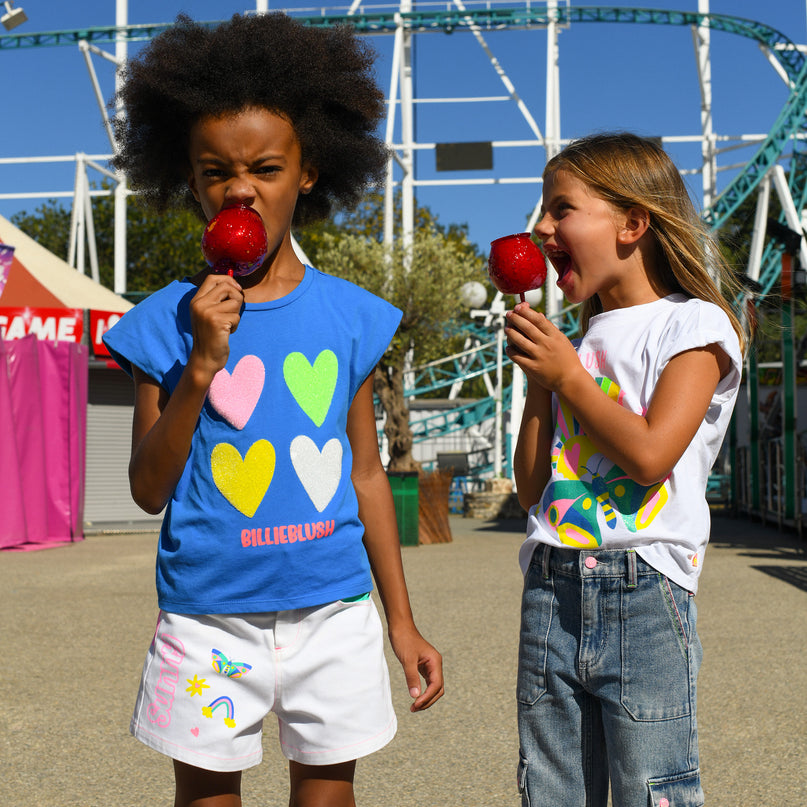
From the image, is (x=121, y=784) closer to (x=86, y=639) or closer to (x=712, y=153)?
(x=86, y=639)

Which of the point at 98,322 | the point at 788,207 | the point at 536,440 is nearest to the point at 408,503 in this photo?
→ the point at 98,322

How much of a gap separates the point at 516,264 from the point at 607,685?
867 millimetres

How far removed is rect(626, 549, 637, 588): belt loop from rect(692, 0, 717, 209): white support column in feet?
104

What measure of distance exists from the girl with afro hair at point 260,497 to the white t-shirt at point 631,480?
0.40 metres

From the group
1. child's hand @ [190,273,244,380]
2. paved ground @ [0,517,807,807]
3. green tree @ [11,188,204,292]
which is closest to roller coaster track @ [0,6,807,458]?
green tree @ [11,188,204,292]

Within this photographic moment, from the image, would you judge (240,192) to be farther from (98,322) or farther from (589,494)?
(98,322)

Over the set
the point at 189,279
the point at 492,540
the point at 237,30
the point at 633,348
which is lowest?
the point at 492,540

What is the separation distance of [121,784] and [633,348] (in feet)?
9.26

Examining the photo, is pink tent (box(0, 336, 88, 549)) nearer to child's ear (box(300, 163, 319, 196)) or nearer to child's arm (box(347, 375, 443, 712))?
child's ear (box(300, 163, 319, 196))

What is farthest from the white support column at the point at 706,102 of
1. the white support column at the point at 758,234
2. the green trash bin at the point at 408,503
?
the green trash bin at the point at 408,503

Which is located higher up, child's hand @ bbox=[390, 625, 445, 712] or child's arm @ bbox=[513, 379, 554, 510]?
child's arm @ bbox=[513, 379, 554, 510]

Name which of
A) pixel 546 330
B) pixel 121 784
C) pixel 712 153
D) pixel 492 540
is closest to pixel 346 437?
pixel 546 330

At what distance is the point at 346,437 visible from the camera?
214cm

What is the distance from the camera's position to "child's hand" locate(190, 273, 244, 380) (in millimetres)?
1795
